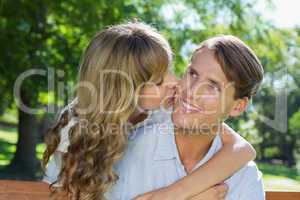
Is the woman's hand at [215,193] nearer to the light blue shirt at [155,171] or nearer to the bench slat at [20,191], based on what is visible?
the light blue shirt at [155,171]

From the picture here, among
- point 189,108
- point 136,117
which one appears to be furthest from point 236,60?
point 136,117

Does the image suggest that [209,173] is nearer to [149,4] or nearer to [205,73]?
[205,73]

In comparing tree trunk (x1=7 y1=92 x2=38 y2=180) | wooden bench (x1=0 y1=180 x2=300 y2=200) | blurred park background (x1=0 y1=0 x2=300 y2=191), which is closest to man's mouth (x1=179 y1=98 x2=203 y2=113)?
wooden bench (x1=0 y1=180 x2=300 y2=200)

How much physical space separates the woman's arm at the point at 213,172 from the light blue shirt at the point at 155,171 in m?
0.06

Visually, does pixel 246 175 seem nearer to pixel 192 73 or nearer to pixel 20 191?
pixel 192 73

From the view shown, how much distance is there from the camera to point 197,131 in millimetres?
2227

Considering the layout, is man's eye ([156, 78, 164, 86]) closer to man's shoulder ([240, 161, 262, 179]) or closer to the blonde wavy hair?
the blonde wavy hair

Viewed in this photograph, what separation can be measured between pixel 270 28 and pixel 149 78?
925cm

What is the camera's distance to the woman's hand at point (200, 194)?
2.02 metres

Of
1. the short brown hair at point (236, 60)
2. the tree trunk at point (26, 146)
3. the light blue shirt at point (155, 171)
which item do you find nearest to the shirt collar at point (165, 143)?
the light blue shirt at point (155, 171)

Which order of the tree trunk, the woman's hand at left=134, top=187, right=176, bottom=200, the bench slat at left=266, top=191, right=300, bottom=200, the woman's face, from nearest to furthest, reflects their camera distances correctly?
1. the woman's hand at left=134, top=187, right=176, bottom=200
2. the bench slat at left=266, top=191, right=300, bottom=200
3. the woman's face
4. the tree trunk

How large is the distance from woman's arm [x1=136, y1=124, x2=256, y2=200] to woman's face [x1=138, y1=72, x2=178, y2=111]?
394 mm

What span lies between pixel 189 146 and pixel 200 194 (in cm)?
23

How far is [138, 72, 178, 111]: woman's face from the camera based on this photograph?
238cm
